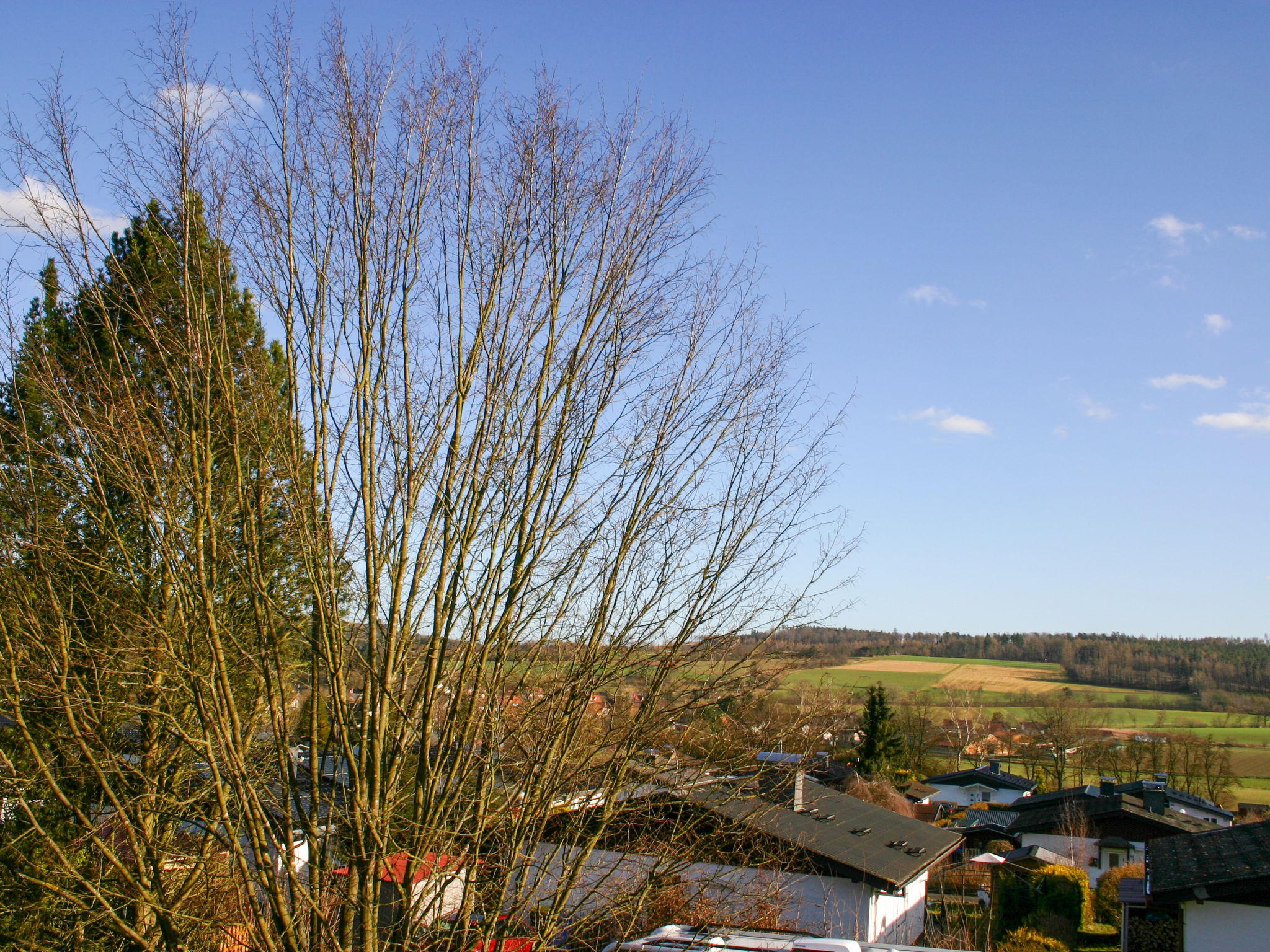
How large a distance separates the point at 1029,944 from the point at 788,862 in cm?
1359

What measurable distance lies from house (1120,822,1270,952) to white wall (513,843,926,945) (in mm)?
4319

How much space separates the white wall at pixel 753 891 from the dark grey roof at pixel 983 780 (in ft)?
106

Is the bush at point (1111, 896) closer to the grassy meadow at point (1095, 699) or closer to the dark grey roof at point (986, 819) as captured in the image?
the dark grey roof at point (986, 819)

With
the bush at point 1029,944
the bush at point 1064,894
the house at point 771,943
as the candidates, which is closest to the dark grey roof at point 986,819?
the bush at point 1064,894

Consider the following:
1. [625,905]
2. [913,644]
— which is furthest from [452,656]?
[913,644]

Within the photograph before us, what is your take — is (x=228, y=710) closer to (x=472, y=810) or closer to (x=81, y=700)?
(x=81, y=700)

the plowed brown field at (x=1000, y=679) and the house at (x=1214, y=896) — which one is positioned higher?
the house at (x=1214, y=896)

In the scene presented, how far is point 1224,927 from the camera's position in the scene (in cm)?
1188

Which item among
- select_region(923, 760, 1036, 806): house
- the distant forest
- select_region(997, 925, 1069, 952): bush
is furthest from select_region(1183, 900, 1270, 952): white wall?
the distant forest

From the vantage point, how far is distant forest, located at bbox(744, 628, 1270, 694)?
248 feet

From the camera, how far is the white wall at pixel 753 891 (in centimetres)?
382

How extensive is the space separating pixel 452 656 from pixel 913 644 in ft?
288

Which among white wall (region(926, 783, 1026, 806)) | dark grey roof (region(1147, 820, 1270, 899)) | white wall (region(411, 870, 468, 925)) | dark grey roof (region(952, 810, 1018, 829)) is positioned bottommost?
white wall (region(926, 783, 1026, 806))

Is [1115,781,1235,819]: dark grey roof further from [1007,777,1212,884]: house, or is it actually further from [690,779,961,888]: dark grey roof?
[690,779,961,888]: dark grey roof
